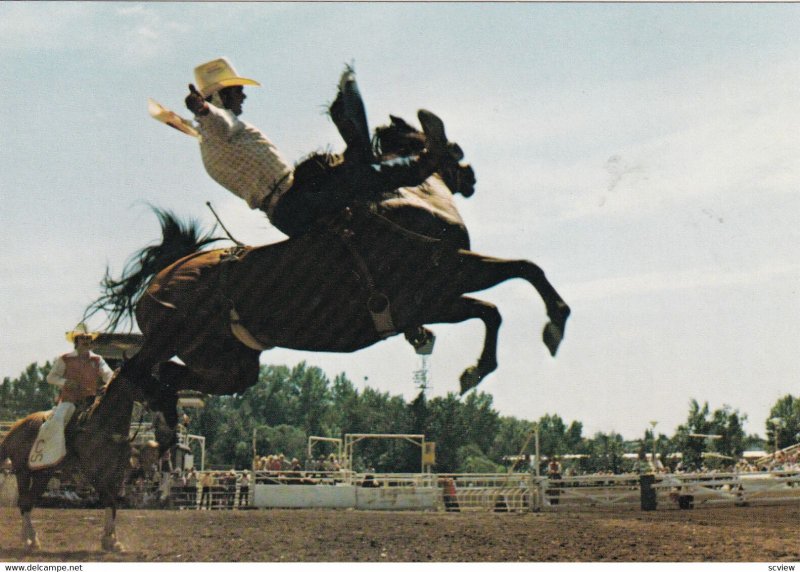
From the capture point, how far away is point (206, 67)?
5.87m

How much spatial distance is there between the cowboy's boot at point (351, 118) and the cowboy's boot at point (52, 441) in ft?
15.3

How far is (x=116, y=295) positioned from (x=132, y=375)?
3.07 ft

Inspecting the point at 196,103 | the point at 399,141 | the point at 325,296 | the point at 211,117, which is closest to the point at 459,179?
the point at 399,141

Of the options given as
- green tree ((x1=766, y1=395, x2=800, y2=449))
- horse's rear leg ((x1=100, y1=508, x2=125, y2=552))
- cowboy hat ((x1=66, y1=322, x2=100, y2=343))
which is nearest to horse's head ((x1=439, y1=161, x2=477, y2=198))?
cowboy hat ((x1=66, y1=322, x2=100, y2=343))

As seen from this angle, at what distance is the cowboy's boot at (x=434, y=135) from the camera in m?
5.41

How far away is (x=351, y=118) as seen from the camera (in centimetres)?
555

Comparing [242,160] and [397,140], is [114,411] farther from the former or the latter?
[397,140]

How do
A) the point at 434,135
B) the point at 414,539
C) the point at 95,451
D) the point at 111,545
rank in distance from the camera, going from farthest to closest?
the point at 414,539 < the point at 111,545 < the point at 95,451 < the point at 434,135

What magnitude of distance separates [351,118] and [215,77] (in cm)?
101

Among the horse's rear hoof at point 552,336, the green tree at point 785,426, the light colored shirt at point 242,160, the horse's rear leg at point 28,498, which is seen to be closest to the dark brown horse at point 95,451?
the horse's rear leg at point 28,498

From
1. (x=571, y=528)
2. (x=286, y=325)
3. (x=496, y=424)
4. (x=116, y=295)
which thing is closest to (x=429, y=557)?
(x=286, y=325)

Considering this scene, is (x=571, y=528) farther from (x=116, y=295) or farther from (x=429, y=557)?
(x=116, y=295)

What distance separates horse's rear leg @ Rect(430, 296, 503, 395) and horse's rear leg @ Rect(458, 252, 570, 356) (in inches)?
12.6

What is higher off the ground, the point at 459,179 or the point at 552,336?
the point at 459,179
